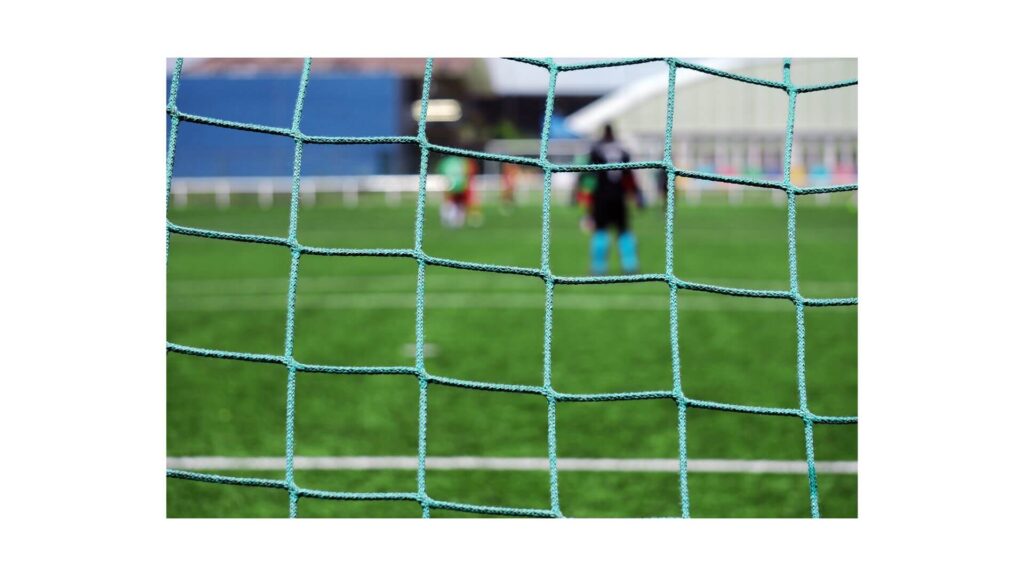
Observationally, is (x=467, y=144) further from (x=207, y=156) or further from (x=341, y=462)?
(x=341, y=462)

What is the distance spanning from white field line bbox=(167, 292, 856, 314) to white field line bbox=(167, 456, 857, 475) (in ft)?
11.1

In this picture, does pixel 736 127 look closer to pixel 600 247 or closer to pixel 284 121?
pixel 284 121

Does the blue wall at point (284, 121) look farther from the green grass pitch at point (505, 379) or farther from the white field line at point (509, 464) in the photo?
the white field line at point (509, 464)

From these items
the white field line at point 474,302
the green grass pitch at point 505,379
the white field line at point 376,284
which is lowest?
the green grass pitch at point 505,379

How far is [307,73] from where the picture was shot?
2445 millimetres

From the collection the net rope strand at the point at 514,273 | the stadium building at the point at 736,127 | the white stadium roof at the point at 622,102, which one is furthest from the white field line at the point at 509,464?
the white stadium roof at the point at 622,102

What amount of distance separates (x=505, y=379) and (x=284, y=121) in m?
18.8

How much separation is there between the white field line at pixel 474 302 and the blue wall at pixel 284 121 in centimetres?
1387

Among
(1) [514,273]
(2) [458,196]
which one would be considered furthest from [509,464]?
(2) [458,196]

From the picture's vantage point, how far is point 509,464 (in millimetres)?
3402

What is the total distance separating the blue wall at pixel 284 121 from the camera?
21.6 metres

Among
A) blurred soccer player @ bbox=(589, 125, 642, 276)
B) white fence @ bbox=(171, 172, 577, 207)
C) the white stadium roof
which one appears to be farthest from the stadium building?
blurred soccer player @ bbox=(589, 125, 642, 276)
